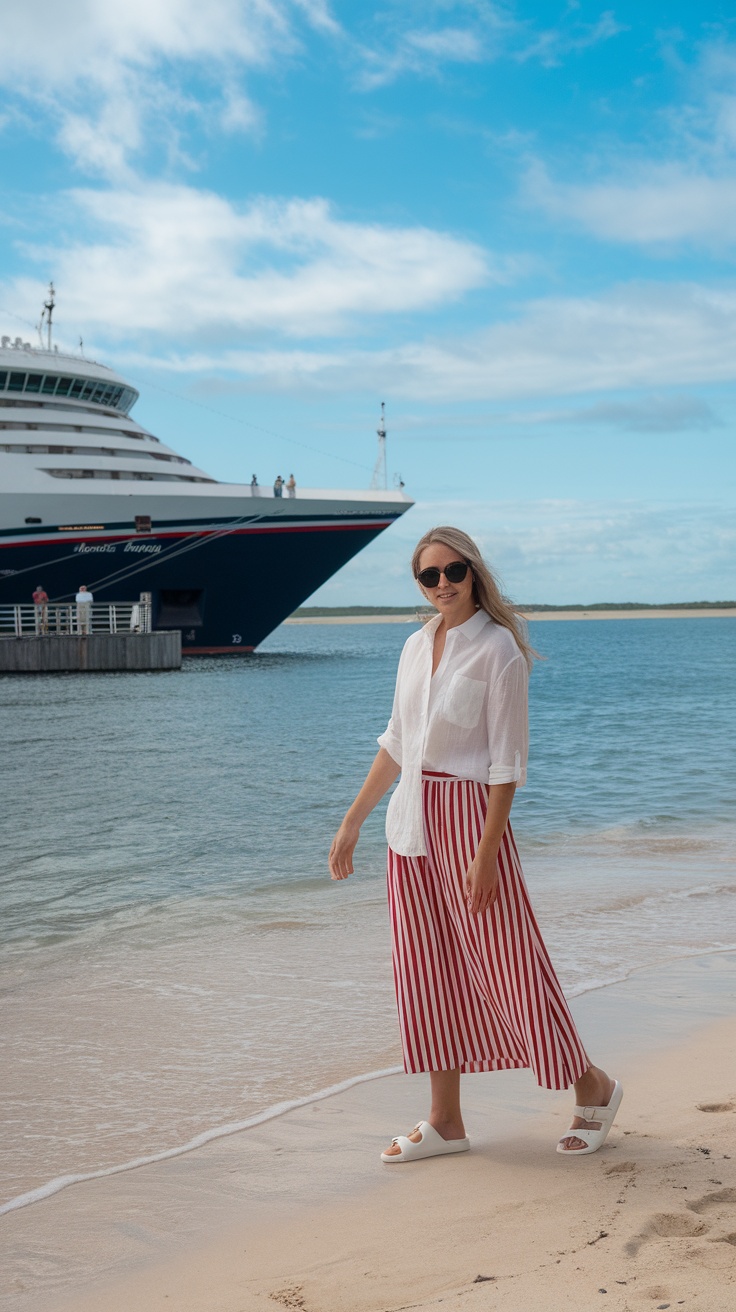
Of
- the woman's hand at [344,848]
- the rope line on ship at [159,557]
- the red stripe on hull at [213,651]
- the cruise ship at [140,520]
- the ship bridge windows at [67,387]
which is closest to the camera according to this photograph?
the woman's hand at [344,848]

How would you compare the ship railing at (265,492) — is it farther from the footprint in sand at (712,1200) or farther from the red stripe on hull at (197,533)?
the footprint in sand at (712,1200)

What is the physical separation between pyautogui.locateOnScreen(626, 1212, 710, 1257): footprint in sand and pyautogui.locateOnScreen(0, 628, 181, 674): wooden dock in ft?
94.2

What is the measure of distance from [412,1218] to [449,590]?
4.42 ft

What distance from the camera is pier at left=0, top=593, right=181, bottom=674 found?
2986 cm

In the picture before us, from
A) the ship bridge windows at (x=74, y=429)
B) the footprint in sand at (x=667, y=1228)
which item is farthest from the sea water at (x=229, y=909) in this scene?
the ship bridge windows at (x=74, y=429)

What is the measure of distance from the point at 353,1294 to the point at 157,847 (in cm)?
683

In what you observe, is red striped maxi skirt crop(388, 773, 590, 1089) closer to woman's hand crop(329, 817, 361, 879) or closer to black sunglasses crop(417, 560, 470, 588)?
woman's hand crop(329, 817, 361, 879)

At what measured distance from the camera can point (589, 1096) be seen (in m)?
2.67

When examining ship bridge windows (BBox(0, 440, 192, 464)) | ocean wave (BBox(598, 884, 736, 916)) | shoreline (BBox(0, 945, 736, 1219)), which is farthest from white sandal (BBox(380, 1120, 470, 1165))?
ship bridge windows (BBox(0, 440, 192, 464))

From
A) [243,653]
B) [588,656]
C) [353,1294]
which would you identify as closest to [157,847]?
[353,1294]

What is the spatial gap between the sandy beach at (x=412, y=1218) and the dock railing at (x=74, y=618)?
28.0 meters

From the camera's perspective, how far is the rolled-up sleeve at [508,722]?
2.50m

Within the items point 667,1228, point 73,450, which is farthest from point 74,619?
point 667,1228

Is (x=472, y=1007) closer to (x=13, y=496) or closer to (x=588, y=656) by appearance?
(x=13, y=496)
